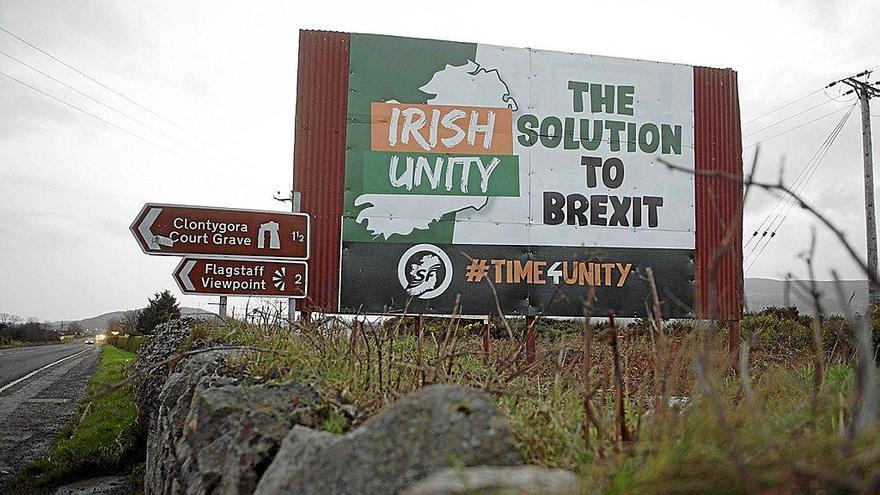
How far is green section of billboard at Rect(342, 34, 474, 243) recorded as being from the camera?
7.57 meters

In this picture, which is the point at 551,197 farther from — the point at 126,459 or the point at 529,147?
the point at 126,459

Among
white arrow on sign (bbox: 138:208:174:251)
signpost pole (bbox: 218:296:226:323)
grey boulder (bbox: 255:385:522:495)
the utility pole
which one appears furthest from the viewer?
the utility pole

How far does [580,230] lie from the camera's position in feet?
26.0

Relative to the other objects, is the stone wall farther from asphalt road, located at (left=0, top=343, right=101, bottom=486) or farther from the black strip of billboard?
asphalt road, located at (left=0, top=343, right=101, bottom=486)

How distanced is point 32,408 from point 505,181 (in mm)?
10220

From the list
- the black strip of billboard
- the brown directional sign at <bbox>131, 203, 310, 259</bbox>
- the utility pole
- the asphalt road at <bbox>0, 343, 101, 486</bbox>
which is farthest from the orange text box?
the utility pole

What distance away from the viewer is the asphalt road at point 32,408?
881 centimetres

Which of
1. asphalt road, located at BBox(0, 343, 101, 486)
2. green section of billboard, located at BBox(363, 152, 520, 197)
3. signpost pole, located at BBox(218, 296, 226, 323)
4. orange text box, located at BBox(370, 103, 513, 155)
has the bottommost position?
asphalt road, located at BBox(0, 343, 101, 486)

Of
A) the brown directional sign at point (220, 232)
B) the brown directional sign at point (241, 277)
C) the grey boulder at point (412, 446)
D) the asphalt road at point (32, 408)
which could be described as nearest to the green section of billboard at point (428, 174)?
the brown directional sign at point (220, 232)

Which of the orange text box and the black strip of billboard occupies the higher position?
the orange text box

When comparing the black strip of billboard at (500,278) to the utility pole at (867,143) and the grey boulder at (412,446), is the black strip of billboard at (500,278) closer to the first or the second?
the grey boulder at (412,446)

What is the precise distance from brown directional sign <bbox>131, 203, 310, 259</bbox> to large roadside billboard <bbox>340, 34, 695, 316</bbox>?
1.98 ft

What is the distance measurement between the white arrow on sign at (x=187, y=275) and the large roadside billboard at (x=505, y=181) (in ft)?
4.74

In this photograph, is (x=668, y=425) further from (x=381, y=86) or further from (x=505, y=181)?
(x=381, y=86)
